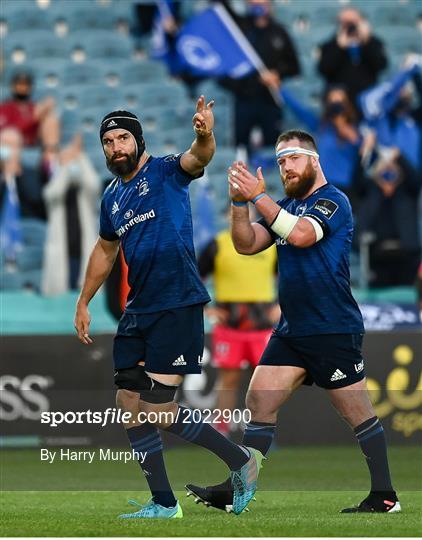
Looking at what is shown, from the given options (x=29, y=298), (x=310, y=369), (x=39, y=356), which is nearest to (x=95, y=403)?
(x=39, y=356)

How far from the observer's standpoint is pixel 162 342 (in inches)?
276

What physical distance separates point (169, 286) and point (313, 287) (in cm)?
80

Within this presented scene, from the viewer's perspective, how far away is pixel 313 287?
7.29 meters

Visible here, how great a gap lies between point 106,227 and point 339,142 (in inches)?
357

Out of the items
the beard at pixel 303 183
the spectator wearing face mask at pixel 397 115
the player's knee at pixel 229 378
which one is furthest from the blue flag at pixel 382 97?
the beard at pixel 303 183

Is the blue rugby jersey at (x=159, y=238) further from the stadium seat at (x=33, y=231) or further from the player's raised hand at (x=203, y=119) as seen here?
the stadium seat at (x=33, y=231)

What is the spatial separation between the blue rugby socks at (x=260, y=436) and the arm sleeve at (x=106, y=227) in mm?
1276

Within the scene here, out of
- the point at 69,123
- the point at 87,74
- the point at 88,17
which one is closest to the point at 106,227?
the point at 69,123

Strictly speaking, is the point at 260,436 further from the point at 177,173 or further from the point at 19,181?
the point at 19,181

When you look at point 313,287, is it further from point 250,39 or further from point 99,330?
point 250,39

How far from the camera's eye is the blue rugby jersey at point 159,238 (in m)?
7.07

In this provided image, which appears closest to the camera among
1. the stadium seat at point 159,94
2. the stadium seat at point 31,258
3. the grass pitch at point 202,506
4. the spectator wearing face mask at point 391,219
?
the grass pitch at point 202,506

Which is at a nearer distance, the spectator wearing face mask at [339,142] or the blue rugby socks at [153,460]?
the blue rugby socks at [153,460]

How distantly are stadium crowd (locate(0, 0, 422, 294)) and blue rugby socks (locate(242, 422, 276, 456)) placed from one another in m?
8.02
